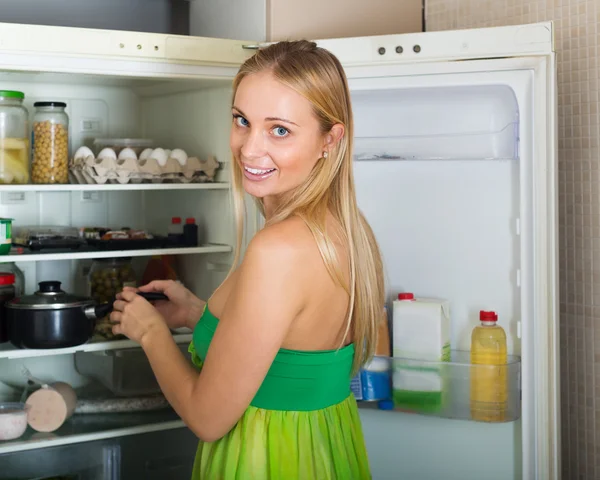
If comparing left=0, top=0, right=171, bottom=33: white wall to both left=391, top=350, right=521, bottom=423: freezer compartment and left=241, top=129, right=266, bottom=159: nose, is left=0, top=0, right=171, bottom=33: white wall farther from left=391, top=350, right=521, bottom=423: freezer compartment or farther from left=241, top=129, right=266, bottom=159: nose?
left=391, top=350, right=521, bottom=423: freezer compartment

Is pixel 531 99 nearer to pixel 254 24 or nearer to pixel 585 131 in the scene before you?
pixel 585 131

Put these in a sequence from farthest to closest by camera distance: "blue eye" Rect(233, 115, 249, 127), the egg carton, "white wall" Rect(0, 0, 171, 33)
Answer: "white wall" Rect(0, 0, 171, 33) < the egg carton < "blue eye" Rect(233, 115, 249, 127)

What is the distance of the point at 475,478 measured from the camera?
1.78 meters

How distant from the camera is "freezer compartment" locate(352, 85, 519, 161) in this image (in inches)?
67.9

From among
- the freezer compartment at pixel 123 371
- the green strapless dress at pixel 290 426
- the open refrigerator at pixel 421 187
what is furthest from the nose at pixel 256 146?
the freezer compartment at pixel 123 371

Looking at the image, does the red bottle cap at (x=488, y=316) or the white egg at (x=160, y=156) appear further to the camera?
the white egg at (x=160, y=156)

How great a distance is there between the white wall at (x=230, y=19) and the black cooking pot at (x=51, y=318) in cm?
75

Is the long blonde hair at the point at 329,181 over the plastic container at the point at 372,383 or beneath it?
over

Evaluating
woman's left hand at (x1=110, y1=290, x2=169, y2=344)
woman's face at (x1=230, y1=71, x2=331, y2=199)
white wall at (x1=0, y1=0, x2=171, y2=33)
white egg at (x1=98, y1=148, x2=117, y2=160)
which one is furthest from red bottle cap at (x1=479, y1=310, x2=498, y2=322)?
white wall at (x1=0, y1=0, x2=171, y2=33)

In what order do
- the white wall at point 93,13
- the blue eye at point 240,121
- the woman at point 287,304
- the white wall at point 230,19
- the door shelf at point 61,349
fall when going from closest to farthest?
the woman at point 287,304, the blue eye at point 240,121, the door shelf at point 61,349, the white wall at point 230,19, the white wall at point 93,13

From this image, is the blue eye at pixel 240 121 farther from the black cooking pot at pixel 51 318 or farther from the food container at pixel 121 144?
the food container at pixel 121 144

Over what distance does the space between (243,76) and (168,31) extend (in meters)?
1.16

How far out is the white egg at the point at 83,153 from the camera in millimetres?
1861

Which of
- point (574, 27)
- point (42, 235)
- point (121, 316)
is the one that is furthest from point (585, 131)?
point (42, 235)
